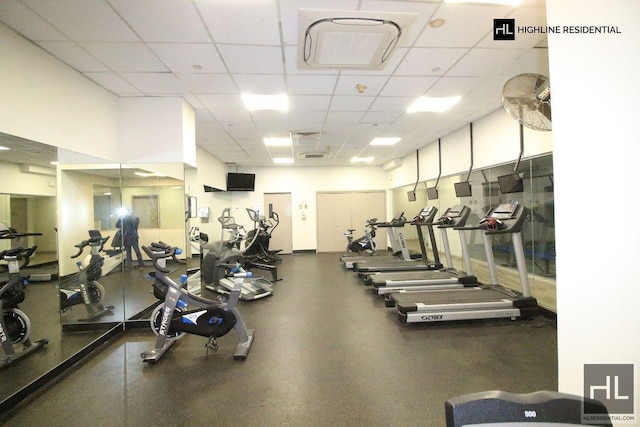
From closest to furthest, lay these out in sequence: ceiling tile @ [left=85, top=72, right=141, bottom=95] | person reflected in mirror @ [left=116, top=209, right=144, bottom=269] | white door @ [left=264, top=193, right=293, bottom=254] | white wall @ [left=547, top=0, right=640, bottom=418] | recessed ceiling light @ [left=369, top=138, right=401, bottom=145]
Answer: white wall @ [left=547, top=0, right=640, bottom=418]
ceiling tile @ [left=85, top=72, right=141, bottom=95]
person reflected in mirror @ [left=116, top=209, right=144, bottom=269]
recessed ceiling light @ [left=369, top=138, right=401, bottom=145]
white door @ [left=264, top=193, right=293, bottom=254]

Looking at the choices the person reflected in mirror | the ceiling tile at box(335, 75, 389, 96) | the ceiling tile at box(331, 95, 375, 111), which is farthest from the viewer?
the ceiling tile at box(331, 95, 375, 111)

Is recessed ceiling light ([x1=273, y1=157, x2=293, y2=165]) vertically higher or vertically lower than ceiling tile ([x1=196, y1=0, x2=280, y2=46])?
higher

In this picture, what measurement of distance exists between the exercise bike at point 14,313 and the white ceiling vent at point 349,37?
3326 mm

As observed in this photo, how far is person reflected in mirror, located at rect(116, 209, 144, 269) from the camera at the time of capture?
3689mm

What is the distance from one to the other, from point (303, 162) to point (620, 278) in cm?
809

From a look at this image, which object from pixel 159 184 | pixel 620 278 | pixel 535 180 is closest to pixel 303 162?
pixel 159 184

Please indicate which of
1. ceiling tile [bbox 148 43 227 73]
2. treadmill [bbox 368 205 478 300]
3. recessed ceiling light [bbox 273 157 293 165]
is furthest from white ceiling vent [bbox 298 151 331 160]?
ceiling tile [bbox 148 43 227 73]

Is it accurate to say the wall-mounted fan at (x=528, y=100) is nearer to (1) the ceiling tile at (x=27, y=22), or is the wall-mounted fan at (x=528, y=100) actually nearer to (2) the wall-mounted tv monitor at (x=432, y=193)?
(1) the ceiling tile at (x=27, y=22)

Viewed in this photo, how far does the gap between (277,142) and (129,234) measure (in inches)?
140

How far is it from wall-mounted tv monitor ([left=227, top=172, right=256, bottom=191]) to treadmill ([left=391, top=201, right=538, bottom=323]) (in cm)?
666

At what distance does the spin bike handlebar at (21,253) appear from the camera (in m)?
2.36

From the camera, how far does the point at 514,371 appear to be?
7.76 feet

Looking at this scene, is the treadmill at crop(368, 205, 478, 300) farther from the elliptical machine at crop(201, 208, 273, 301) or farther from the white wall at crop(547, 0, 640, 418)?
the white wall at crop(547, 0, 640, 418)

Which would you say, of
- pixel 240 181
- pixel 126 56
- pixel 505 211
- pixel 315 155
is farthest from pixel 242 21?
pixel 240 181
